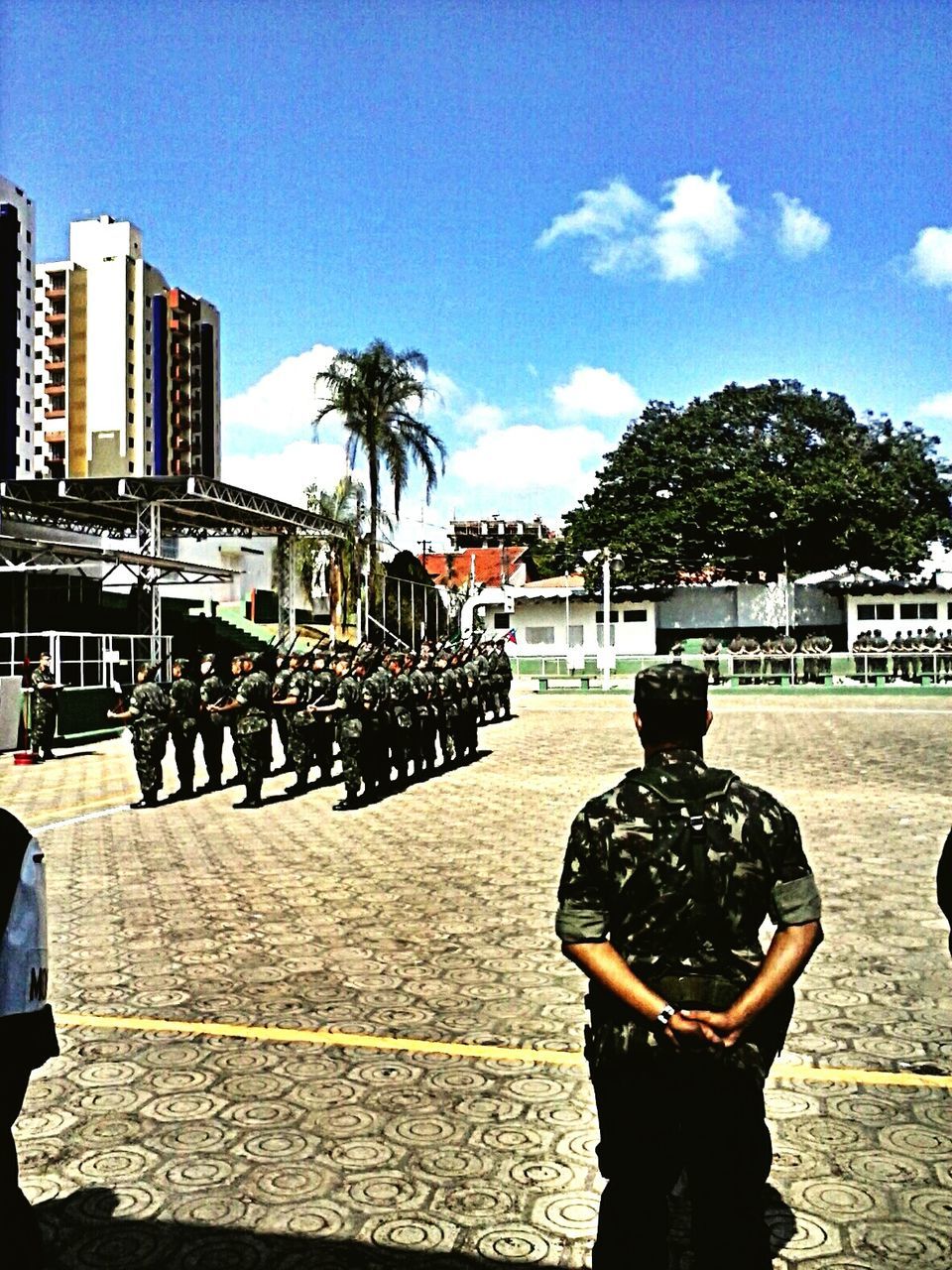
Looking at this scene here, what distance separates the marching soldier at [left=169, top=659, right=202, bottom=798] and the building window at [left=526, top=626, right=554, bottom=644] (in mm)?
38661

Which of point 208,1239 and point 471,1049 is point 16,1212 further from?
point 471,1049

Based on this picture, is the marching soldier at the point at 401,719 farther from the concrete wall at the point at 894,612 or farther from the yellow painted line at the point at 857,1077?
the concrete wall at the point at 894,612

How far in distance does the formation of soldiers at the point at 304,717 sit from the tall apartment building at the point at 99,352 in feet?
202

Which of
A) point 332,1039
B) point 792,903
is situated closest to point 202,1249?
point 332,1039

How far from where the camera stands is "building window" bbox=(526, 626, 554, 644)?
51.9 meters

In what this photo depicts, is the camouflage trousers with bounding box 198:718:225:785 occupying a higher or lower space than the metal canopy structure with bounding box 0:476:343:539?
lower

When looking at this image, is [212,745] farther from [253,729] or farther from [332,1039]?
[332,1039]

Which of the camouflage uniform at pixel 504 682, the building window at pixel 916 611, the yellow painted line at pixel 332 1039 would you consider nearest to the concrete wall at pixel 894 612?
the building window at pixel 916 611

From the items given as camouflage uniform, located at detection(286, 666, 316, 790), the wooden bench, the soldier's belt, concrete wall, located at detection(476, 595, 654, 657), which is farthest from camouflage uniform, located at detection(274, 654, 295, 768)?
concrete wall, located at detection(476, 595, 654, 657)

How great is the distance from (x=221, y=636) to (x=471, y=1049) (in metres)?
35.8

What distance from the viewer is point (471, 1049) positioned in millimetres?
4875

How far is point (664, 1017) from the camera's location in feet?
8.27

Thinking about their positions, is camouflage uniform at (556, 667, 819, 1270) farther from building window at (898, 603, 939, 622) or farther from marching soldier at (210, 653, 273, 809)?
building window at (898, 603, 939, 622)

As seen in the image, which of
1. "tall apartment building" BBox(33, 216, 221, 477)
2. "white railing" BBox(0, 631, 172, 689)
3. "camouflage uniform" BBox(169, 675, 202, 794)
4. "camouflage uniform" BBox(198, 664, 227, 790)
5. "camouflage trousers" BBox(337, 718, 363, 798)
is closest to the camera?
"camouflage trousers" BBox(337, 718, 363, 798)
